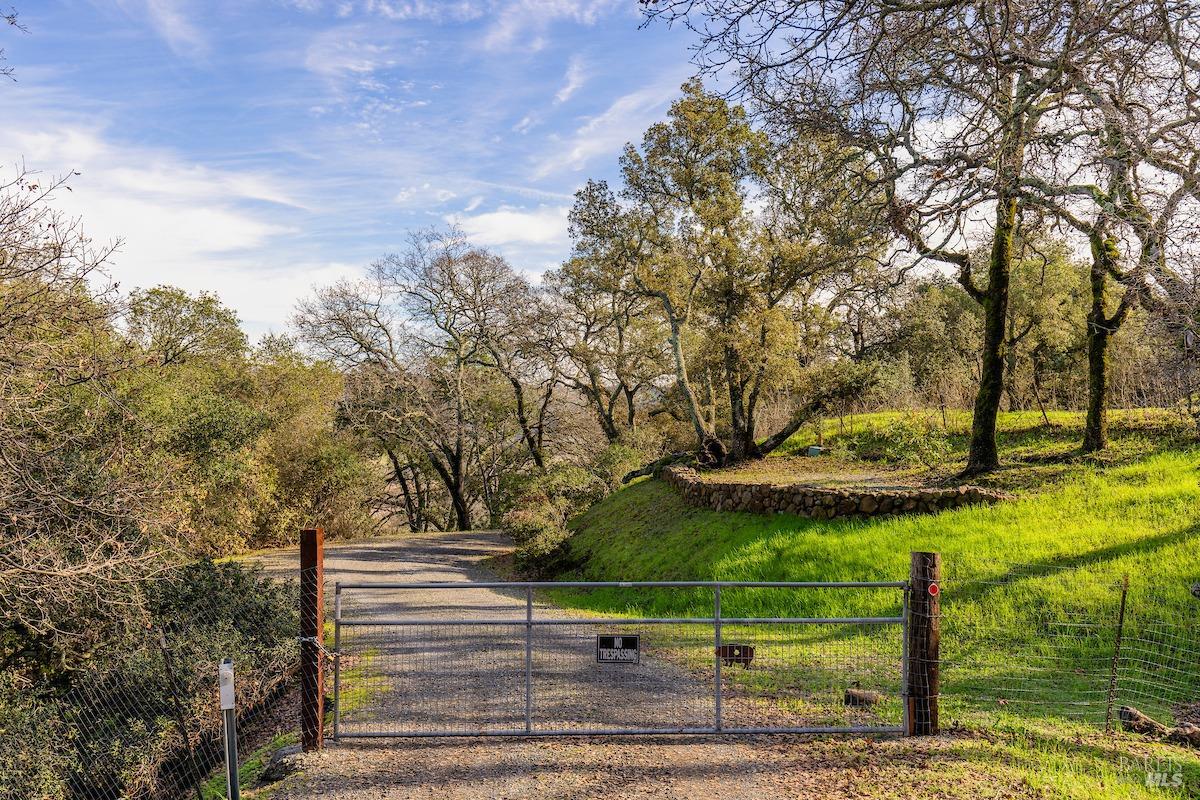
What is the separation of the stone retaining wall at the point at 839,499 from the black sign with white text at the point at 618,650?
7695mm

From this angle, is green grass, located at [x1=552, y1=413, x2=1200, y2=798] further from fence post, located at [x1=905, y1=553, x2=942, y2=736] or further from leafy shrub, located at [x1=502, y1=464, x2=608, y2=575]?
leafy shrub, located at [x1=502, y1=464, x2=608, y2=575]

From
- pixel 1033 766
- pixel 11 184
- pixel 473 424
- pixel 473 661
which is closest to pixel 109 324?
pixel 11 184

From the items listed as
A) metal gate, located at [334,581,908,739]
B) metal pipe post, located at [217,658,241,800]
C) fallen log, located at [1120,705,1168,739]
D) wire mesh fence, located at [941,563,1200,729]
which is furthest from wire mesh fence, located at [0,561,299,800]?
fallen log, located at [1120,705,1168,739]

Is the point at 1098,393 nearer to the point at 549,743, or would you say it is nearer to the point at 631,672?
the point at 631,672

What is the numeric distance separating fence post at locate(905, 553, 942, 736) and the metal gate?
0.36 feet

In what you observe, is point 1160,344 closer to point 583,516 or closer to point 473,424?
point 583,516

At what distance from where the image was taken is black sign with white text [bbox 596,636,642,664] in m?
6.01

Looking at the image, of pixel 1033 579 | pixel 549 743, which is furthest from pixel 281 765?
pixel 1033 579

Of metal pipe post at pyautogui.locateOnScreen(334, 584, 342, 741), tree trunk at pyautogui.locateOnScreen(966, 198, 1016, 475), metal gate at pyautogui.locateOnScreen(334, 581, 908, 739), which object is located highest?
tree trunk at pyautogui.locateOnScreen(966, 198, 1016, 475)

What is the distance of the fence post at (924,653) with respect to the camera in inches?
241

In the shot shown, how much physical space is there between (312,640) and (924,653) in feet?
16.4

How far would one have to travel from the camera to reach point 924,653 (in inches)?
241

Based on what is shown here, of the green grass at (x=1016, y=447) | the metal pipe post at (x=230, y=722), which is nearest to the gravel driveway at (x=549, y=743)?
the metal pipe post at (x=230, y=722)

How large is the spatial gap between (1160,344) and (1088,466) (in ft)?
10.4
